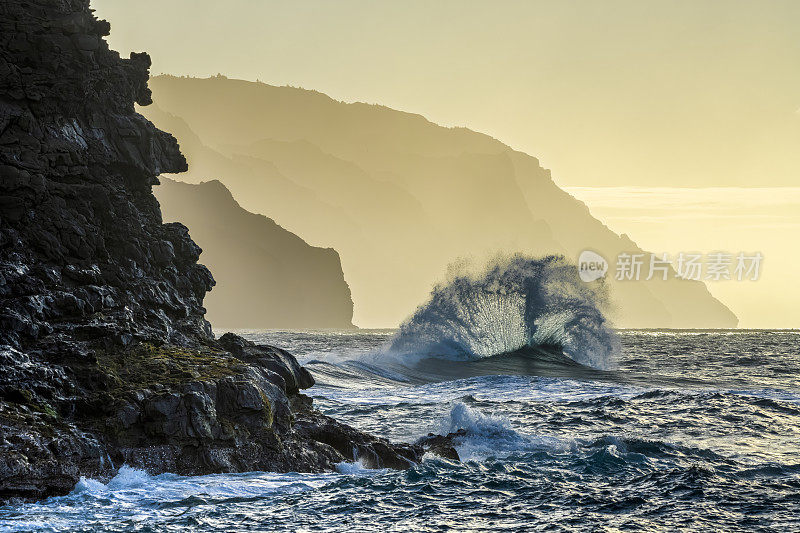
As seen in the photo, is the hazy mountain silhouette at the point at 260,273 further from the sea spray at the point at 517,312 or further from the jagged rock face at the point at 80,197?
the jagged rock face at the point at 80,197

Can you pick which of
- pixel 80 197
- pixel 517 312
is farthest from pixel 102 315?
pixel 517 312

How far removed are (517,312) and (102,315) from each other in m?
34.4

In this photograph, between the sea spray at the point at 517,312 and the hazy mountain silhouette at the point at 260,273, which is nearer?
the sea spray at the point at 517,312

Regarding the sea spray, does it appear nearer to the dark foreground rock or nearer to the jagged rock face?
the dark foreground rock

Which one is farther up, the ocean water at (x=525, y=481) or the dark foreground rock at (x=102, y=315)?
the dark foreground rock at (x=102, y=315)

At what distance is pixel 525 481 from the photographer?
15.3 metres

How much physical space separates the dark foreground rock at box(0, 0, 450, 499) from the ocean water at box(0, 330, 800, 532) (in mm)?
666

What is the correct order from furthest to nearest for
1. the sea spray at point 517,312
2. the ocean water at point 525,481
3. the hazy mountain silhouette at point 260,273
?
1. the hazy mountain silhouette at point 260,273
2. the sea spray at point 517,312
3. the ocean water at point 525,481

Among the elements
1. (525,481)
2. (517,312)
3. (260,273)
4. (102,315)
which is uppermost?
(260,273)

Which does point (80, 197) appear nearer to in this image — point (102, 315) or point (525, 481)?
point (102, 315)

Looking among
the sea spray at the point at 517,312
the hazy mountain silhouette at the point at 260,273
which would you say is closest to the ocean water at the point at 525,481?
the sea spray at the point at 517,312

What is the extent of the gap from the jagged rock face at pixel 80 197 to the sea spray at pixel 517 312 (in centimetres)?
2715

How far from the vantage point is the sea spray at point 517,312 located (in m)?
46.6

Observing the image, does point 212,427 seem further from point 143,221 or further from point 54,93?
point 54,93
